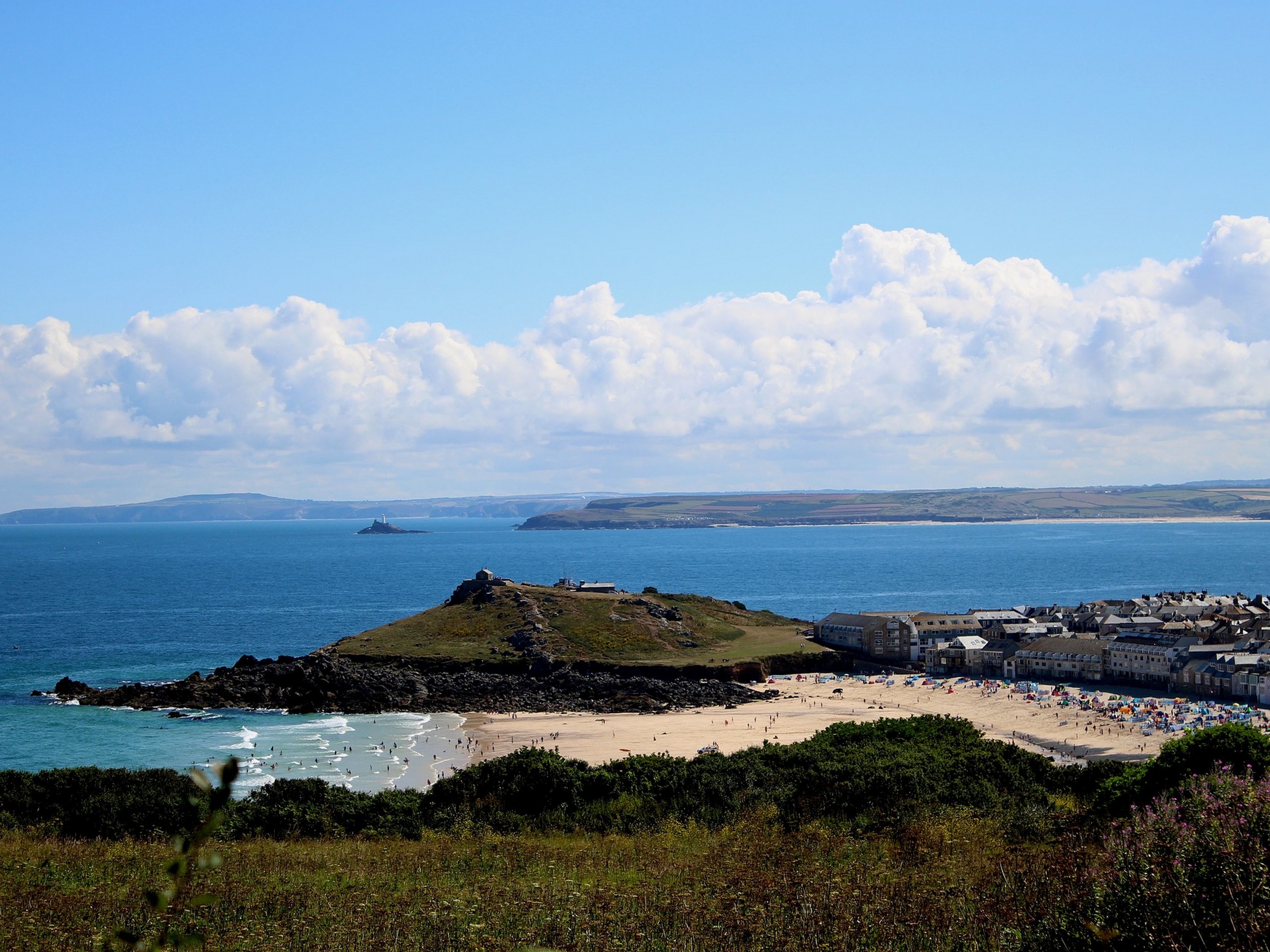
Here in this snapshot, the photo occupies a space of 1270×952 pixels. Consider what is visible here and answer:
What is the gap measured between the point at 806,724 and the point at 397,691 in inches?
1193

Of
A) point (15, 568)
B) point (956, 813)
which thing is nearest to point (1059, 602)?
point (956, 813)

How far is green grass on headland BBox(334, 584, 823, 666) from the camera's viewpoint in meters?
84.9

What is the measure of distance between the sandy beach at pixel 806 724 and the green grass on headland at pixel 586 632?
1168 cm

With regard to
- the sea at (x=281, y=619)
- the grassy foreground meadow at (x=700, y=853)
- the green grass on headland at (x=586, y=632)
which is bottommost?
the sea at (x=281, y=619)

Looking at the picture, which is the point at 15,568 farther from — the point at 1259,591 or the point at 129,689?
the point at 1259,591

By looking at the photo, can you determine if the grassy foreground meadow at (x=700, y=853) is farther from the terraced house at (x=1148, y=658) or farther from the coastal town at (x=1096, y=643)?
the terraced house at (x=1148, y=658)

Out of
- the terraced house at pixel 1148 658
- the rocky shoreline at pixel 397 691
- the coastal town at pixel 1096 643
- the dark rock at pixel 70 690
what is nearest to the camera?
the coastal town at pixel 1096 643

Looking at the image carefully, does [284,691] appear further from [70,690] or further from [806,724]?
[806,724]

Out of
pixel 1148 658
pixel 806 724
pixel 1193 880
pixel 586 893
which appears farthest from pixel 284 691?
pixel 1193 880

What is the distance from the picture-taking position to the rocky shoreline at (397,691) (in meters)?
70.8

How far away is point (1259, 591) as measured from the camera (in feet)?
446

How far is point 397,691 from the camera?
7538cm

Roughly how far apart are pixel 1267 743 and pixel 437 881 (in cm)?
2309

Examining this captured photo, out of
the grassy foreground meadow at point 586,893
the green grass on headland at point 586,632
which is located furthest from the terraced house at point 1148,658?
the grassy foreground meadow at point 586,893
